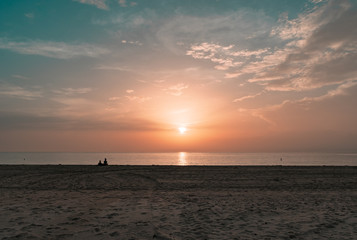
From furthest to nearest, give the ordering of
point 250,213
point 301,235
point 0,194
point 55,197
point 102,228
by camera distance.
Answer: point 0,194 → point 55,197 → point 250,213 → point 102,228 → point 301,235

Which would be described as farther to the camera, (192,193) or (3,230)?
(192,193)

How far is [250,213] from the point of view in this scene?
477 inches

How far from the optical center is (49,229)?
9.69 m

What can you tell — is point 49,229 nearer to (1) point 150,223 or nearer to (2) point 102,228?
(2) point 102,228

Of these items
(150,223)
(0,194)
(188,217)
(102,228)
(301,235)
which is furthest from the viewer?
(0,194)

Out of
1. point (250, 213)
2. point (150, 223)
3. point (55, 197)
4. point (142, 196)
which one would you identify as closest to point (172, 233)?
point (150, 223)

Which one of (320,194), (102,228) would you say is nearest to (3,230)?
(102,228)

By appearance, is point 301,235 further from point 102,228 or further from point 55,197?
Result: point 55,197

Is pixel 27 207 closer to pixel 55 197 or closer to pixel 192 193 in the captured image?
pixel 55 197

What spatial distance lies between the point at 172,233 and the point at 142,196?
739 cm

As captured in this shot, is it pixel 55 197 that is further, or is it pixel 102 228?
pixel 55 197

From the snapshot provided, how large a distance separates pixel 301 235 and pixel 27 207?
12272mm

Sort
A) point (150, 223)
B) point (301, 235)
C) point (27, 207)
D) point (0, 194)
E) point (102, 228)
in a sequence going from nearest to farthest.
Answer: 1. point (301, 235)
2. point (102, 228)
3. point (150, 223)
4. point (27, 207)
5. point (0, 194)

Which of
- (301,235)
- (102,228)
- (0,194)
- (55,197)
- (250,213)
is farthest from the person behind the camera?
(0,194)
